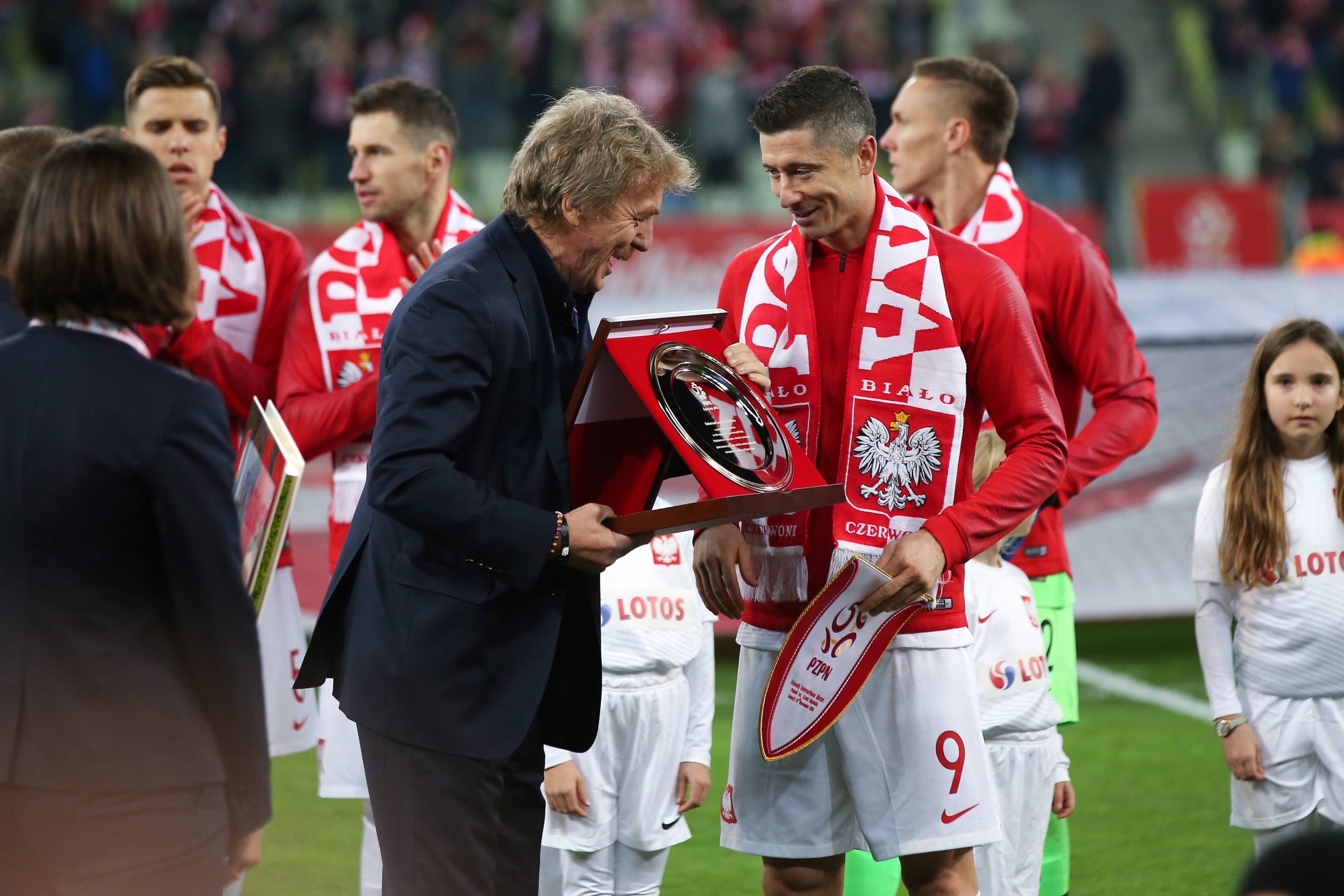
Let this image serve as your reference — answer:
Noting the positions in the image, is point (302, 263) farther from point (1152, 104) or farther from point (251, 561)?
point (1152, 104)

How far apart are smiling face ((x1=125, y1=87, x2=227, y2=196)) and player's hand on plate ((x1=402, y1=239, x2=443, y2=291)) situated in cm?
59

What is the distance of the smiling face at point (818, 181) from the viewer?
9.82 ft

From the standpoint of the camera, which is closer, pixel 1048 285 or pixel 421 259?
pixel 1048 285

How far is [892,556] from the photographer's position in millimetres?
2816

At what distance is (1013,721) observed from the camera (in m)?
3.60

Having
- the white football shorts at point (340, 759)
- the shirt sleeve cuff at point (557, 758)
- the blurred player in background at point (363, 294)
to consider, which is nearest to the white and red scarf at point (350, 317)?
the blurred player in background at point (363, 294)

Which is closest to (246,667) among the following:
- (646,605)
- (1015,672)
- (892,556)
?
(892,556)

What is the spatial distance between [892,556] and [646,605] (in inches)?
41.8

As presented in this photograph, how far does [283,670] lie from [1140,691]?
4.73 metres

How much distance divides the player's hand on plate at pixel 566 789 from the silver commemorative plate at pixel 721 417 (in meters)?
1.14

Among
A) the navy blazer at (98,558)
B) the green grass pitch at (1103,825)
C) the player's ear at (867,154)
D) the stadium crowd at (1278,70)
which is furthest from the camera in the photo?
the stadium crowd at (1278,70)

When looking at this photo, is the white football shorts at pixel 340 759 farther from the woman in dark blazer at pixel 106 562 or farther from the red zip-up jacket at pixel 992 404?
the woman in dark blazer at pixel 106 562

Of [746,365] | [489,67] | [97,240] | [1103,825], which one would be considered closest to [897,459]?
[746,365]

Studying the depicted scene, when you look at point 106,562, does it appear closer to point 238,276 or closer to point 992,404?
point 992,404
